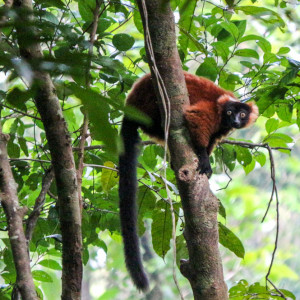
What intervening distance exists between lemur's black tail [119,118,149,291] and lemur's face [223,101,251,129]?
599 mm

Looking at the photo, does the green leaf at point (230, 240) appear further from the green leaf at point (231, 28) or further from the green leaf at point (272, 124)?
the green leaf at point (231, 28)

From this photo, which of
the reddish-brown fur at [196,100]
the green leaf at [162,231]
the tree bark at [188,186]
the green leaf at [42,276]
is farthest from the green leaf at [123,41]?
the green leaf at [42,276]

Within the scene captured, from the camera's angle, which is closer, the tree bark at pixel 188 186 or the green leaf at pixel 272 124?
the tree bark at pixel 188 186

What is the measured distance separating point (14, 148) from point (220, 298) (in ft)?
4.79

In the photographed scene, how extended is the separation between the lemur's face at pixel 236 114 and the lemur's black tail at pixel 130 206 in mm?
599

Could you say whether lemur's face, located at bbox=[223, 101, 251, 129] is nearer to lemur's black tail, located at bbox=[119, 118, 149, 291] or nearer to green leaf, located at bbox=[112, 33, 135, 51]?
lemur's black tail, located at bbox=[119, 118, 149, 291]

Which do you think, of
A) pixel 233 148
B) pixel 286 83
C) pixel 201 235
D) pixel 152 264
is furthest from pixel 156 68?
pixel 152 264

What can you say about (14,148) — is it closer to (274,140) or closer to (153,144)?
(153,144)

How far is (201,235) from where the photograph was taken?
160 cm

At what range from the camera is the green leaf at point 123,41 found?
2287mm

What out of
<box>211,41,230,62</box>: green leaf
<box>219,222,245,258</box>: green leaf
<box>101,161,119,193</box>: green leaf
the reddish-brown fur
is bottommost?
<box>219,222,245,258</box>: green leaf


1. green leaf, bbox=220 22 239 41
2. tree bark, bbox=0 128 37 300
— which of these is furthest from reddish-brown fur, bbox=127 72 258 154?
tree bark, bbox=0 128 37 300

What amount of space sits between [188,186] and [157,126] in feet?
3.57

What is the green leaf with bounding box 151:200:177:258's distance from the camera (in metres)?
2.37
